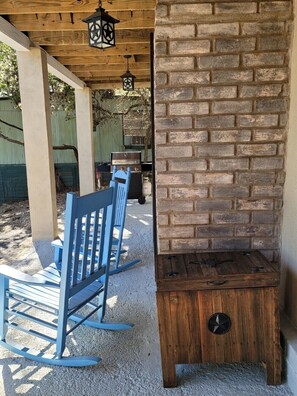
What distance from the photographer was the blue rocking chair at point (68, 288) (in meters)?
1.82

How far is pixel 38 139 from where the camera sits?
4.21 m

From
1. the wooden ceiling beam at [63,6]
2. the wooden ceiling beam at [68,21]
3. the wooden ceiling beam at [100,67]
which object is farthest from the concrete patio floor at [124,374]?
the wooden ceiling beam at [100,67]

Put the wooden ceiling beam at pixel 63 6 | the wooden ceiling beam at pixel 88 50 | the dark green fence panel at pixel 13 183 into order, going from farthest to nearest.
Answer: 1. the dark green fence panel at pixel 13 183
2. the wooden ceiling beam at pixel 88 50
3. the wooden ceiling beam at pixel 63 6

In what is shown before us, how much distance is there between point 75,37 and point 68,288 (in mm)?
3271

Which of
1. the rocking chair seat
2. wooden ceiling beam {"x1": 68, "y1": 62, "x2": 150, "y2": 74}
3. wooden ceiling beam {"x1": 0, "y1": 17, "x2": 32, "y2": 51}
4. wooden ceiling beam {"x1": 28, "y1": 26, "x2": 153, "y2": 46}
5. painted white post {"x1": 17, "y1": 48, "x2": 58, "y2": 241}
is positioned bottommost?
the rocking chair seat

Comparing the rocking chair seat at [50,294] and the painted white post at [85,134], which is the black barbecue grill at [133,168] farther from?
the rocking chair seat at [50,294]

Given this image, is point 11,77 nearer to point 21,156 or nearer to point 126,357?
point 21,156

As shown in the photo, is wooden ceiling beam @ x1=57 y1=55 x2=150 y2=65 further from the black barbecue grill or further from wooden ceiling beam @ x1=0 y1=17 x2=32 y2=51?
Answer: the black barbecue grill

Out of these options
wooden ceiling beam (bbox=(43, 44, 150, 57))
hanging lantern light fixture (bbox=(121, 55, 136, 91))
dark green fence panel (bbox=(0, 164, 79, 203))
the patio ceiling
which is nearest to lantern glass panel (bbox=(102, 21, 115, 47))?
the patio ceiling

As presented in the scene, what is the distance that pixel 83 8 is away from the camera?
3.24 meters

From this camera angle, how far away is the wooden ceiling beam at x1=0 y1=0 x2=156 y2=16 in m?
3.13

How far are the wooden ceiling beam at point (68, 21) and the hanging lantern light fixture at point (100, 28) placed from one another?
94cm

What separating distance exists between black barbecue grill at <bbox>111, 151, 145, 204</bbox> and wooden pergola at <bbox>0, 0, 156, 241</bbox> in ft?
5.95

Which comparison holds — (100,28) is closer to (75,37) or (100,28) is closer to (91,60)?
(75,37)
